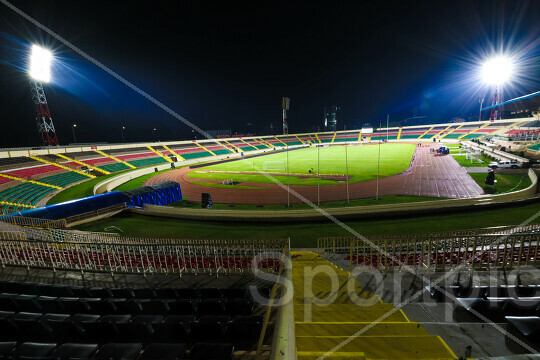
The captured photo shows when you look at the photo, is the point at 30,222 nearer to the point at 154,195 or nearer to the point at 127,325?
the point at 154,195

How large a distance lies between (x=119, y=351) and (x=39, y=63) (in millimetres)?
57010

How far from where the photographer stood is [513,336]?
3.85 metres

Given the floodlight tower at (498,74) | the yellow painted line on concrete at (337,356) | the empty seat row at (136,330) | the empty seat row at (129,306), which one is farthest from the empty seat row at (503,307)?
the floodlight tower at (498,74)

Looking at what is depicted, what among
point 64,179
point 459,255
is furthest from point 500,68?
point 64,179

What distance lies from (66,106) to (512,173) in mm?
94594

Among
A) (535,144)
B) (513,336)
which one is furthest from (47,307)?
(535,144)

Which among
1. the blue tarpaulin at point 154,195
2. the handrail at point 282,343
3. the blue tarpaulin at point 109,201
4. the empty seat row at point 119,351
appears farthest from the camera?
the blue tarpaulin at point 154,195

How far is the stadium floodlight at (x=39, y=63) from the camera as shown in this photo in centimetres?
4062

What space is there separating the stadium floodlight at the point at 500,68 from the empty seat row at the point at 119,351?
12071 centimetres

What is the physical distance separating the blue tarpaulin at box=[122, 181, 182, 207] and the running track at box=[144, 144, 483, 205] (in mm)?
2063

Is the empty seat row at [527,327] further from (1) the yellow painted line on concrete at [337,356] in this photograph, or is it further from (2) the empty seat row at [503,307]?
(1) the yellow painted line on concrete at [337,356]

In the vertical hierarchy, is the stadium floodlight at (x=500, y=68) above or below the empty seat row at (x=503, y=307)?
above

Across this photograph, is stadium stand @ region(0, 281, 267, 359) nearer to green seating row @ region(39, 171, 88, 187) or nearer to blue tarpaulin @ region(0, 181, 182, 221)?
blue tarpaulin @ region(0, 181, 182, 221)

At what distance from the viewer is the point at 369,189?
2862 cm
